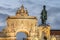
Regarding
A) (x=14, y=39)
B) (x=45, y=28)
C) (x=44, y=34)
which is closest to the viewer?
(x=44, y=34)

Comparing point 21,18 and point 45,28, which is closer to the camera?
point 45,28

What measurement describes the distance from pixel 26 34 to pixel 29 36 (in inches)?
31.5

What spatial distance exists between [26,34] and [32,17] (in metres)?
2.39

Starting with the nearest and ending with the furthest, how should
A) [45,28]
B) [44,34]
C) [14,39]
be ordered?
[44,34], [45,28], [14,39]

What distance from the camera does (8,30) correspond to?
137ft

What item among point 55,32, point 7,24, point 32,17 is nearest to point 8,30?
point 7,24

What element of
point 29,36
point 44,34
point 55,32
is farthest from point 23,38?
point 44,34

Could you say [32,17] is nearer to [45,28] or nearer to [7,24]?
[7,24]

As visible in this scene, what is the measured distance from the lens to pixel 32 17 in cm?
4194

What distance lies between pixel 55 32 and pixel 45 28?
26.3 ft

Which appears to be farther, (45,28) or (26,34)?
(26,34)

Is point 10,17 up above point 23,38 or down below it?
above

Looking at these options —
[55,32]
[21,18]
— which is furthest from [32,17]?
[55,32]

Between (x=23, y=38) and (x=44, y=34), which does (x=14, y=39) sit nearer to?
(x=23, y=38)
